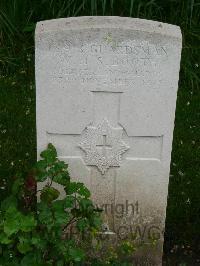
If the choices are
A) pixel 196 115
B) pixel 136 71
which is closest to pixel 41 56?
pixel 136 71

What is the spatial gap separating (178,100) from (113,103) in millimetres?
2663

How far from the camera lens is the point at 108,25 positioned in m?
3.33

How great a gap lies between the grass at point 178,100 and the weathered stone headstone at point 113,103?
662 mm

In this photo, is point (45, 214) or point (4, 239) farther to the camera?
point (45, 214)

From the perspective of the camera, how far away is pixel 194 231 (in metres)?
4.30

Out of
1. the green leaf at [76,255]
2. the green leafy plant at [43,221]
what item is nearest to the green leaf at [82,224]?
the green leafy plant at [43,221]

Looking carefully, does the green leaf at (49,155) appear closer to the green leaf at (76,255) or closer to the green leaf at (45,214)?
the green leaf at (45,214)

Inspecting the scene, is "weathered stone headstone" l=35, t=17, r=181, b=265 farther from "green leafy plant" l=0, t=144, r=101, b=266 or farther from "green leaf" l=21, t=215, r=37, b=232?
Result: "green leaf" l=21, t=215, r=37, b=232

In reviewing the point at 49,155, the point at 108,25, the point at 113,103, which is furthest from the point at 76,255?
the point at 108,25

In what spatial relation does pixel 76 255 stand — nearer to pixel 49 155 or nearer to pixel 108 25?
pixel 49 155

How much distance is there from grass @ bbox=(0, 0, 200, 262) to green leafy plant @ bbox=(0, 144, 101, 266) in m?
1.09

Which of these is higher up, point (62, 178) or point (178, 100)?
point (178, 100)

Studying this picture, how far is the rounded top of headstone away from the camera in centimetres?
333

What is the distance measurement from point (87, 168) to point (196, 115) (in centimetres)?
234
